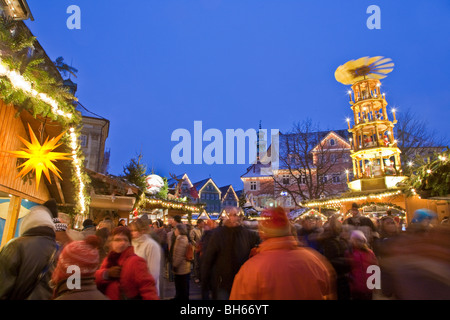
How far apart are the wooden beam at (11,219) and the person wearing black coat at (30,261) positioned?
13.1 ft

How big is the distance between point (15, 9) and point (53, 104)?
415 inches

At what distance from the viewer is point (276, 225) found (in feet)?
8.09

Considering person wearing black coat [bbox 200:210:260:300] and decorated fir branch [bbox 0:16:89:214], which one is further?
person wearing black coat [bbox 200:210:260:300]

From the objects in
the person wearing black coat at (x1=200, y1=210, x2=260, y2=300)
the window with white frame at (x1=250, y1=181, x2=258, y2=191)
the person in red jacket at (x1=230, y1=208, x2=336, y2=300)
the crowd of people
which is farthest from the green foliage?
the window with white frame at (x1=250, y1=181, x2=258, y2=191)

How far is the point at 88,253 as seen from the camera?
2717mm

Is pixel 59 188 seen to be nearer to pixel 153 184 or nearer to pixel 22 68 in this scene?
pixel 22 68

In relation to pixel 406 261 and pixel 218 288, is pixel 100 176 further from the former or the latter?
pixel 406 261

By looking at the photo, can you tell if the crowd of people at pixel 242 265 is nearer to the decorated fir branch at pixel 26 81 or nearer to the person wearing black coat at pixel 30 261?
the person wearing black coat at pixel 30 261

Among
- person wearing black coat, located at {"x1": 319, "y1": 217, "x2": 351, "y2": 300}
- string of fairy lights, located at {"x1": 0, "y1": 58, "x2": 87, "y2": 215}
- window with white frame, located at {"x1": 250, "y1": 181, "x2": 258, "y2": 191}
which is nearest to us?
string of fairy lights, located at {"x1": 0, "y1": 58, "x2": 87, "y2": 215}

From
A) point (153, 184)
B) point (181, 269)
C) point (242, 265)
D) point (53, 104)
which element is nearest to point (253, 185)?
point (153, 184)

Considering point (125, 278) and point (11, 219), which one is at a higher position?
point (11, 219)

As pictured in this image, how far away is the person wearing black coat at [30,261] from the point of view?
2980 millimetres

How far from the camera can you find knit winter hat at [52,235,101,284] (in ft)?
8.38

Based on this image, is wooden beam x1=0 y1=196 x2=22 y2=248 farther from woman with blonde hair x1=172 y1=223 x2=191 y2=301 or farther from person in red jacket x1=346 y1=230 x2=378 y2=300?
person in red jacket x1=346 y1=230 x2=378 y2=300
